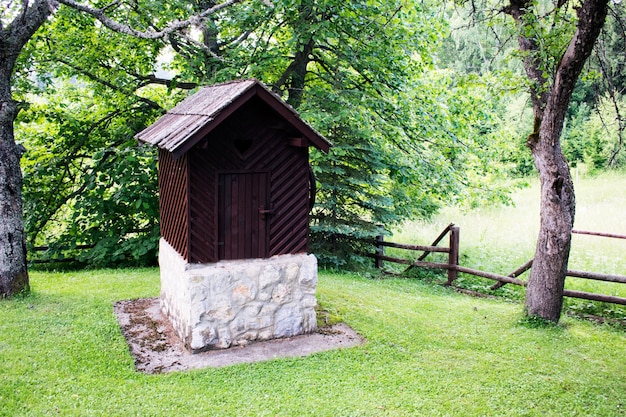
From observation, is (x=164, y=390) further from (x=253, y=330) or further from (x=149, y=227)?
(x=149, y=227)

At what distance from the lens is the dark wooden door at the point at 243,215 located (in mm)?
7270

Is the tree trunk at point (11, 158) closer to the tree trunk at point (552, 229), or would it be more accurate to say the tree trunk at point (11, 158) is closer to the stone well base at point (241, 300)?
the stone well base at point (241, 300)

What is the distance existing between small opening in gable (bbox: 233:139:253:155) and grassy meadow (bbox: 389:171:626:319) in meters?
6.05

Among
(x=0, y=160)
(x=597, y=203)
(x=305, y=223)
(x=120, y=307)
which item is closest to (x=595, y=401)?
(x=305, y=223)

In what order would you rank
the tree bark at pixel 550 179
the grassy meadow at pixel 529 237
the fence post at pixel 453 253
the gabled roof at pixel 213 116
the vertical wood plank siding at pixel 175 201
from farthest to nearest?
the fence post at pixel 453 253
the grassy meadow at pixel 529 237
the tree bark at pixel 550 179
the vertical wood plank siding at pixel 175 201
the gabled roof at pixel 213 116

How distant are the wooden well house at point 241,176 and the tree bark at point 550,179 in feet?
10.1

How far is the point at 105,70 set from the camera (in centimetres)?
1241

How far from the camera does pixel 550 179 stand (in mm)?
7816

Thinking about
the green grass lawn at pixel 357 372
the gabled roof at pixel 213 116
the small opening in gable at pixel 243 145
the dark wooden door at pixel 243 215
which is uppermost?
the gabled roof at pixel 213 116

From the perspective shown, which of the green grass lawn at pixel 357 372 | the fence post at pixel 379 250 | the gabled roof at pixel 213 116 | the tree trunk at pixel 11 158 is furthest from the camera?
the fence post at pixel 379 250

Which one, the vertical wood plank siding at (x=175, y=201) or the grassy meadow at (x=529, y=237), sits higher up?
the vertical wood plank siding at (x=175, y=201)

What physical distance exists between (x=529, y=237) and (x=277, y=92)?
306 inches

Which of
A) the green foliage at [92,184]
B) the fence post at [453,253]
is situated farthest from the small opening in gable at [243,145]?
the fence post at [453,253]

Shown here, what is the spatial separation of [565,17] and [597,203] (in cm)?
1324
